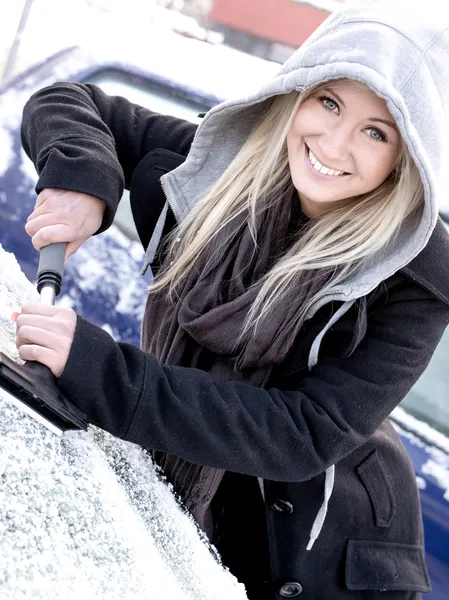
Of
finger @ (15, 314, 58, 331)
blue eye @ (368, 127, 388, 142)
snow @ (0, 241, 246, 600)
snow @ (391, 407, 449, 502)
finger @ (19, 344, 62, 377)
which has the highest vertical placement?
blue eye @ (368, 127, 388, 142)

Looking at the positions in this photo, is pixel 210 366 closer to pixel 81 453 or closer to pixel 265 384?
pixel 265 384

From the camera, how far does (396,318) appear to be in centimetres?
125

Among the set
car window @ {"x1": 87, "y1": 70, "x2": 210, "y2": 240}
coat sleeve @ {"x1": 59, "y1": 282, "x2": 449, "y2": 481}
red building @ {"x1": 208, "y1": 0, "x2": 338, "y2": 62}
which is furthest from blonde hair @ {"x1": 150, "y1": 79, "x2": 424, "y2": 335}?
red building @ {"x1": 208, "y1": 0, "x2": 338, "y2": 62}

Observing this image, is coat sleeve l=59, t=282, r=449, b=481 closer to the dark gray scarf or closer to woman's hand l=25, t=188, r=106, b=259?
the dark gray scarf

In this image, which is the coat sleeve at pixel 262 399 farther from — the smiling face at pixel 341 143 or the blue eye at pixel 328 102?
the blue eye at pixel 328 102

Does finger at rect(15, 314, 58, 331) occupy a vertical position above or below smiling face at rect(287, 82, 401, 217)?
Result: below

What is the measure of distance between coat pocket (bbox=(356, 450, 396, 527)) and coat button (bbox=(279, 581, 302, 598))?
0.21m

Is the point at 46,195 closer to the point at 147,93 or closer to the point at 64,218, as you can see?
the point at 64,218

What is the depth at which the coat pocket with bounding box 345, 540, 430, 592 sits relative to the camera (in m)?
1.43

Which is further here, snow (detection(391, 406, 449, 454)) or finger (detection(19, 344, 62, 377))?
snow (detection(391, 406, 449, 454))

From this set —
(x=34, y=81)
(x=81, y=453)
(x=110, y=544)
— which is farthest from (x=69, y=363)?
(x=34, y=81)

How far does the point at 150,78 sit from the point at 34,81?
364 millimetres

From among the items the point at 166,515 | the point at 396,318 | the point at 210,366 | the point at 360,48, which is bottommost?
the point at 166,515

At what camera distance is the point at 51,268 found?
1.14 meters
